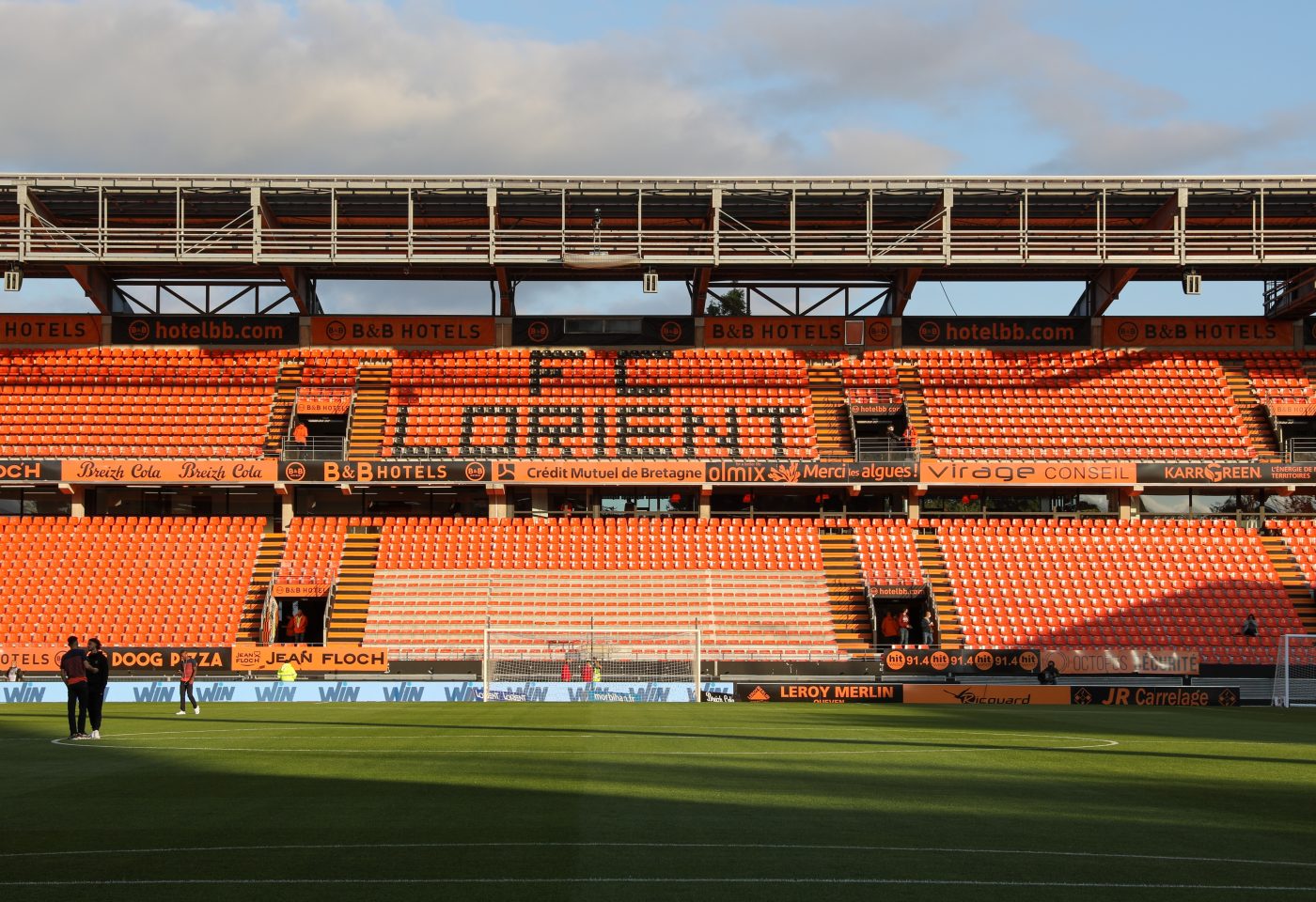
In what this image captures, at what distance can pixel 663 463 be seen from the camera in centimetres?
4309

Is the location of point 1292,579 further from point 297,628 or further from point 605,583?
point 297,628

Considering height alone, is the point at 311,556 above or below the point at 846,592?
above

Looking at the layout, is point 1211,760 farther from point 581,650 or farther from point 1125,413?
point 1125,413

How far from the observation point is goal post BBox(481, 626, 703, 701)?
3450cm

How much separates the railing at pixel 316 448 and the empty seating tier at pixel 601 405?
1769 millimetres

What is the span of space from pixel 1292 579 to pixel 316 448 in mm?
33530

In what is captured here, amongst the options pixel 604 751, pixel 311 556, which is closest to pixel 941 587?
pixel 311 556

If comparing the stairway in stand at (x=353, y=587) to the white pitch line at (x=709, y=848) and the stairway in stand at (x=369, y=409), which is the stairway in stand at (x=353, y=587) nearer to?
the stairway in stand at (x=369, y=409)

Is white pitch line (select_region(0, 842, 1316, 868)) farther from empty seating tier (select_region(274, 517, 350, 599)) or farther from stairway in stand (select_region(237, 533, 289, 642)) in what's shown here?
empty seating tier (select_region(274, 517, 350, 599))

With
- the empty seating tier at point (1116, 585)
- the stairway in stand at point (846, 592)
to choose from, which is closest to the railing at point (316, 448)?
the stairway in stand at point (846, 592)

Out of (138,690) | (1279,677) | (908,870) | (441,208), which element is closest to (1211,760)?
(908,870)

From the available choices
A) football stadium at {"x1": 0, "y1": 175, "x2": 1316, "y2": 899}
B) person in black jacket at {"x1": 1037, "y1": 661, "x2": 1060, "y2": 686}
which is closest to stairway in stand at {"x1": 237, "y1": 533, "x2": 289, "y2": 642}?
football stadium at {"x1": 0, "y1": 175, "x2": 1316, "y2": 899}

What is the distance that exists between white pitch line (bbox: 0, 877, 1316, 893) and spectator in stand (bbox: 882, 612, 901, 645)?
29.8 metres

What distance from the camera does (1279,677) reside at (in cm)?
3416
